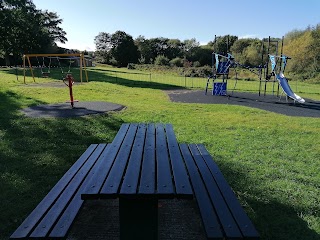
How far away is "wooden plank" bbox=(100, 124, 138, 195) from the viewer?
7.77 ft

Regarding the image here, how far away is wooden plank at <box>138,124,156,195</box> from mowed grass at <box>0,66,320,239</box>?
4.76 feet

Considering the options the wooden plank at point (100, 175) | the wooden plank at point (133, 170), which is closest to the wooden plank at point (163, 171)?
the wooden plank at point (133, 170)

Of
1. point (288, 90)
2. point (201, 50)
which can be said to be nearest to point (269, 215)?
point (288, 90)

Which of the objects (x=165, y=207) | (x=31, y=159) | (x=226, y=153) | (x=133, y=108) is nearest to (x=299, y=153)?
(x=226, y=153)

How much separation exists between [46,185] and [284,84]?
49.5 feet

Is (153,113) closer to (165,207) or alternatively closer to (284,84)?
(165,207)

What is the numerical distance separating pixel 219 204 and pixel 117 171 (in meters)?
0.99

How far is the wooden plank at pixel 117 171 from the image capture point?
7.77ft

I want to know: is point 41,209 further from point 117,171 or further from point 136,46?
point 136,46

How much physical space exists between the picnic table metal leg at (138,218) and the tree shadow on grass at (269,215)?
1.38 m

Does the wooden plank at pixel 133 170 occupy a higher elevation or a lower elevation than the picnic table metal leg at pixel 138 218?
higher

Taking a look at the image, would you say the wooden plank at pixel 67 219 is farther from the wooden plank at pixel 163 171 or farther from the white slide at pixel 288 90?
Answer: the white slide at pixel 288 90

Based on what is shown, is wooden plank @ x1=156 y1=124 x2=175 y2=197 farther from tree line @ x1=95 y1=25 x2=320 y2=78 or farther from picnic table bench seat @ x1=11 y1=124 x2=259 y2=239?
tree line @ x1=95 y1=25 x2=320 y2=78

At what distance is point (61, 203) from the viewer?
2.80m
